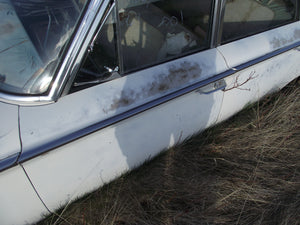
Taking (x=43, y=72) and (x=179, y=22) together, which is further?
(x=179, y=22)

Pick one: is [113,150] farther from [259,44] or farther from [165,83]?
[259,44]

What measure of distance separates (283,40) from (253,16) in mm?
333

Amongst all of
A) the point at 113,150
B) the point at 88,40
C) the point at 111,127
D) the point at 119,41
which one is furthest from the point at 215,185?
the point at 88,40

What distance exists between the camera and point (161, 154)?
5.97ft

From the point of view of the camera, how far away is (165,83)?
4.64 ft

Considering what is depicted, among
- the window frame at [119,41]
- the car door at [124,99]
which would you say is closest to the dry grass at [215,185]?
the car door at [124,99]

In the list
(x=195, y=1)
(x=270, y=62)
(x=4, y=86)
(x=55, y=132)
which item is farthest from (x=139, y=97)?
(x=270, y=62)

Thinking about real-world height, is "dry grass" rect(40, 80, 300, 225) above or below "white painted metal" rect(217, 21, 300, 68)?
below

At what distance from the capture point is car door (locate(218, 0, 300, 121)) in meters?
1.77

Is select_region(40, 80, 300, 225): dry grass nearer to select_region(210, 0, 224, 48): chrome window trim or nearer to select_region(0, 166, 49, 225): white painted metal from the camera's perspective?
select_region(0, 166, 49, 225): white painted metal

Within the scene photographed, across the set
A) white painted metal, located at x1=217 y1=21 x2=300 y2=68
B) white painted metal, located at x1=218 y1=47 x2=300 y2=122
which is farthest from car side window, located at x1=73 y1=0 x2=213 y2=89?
white painted metal, located at x1=218 y1=47 x2=300 y2=122

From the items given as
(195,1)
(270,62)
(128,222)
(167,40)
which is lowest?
(128,222)

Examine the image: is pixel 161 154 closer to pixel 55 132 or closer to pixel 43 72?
pixel 55 132

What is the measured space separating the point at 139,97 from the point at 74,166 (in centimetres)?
50
